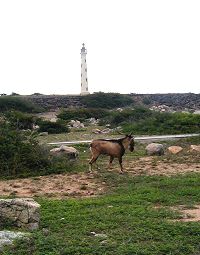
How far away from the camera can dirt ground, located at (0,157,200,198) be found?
12959 mm

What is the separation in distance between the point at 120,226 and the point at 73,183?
5.65m

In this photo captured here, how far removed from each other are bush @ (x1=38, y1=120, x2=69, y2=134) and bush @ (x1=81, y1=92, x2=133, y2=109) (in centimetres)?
2766

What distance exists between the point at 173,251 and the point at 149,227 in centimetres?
127

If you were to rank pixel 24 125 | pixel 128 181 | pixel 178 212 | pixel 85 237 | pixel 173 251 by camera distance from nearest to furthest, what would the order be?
1. pixel 173 251
2. pixel 85 237
3. pixel 178 212
4. pixel 128 181
5. pixel 24 125

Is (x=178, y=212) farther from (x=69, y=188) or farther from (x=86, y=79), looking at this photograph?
(x=86, y=79)

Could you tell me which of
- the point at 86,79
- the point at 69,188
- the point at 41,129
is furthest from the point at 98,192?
the point at 86,79

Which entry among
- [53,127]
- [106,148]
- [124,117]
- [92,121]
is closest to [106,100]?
[92,121]

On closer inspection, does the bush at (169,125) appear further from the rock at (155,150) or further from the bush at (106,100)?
the bush at (106,100)

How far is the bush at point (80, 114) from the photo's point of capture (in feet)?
149

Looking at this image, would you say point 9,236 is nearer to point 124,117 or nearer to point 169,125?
point 169,125

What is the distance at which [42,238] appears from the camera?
7.91 metres

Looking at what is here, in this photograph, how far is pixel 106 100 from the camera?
223 ft

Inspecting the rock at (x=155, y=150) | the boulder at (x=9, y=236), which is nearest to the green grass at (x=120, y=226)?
the boulder at (x=9, y=236)

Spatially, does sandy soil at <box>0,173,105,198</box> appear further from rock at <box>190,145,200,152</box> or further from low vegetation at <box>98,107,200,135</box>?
low vegetation at <box>98,107,200,135</box>
